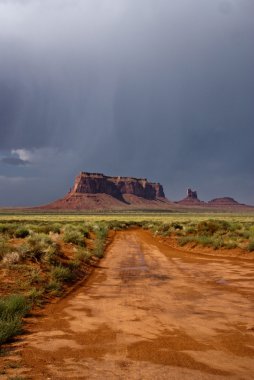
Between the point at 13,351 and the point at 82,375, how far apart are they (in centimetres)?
162

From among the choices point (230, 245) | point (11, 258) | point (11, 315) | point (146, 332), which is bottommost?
point (146, 332)

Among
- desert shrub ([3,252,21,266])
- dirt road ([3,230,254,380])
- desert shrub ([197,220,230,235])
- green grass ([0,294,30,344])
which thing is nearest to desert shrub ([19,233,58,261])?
desert shrub ([3,252,21,266])

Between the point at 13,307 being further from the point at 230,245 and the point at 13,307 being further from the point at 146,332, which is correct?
the point at 230,245

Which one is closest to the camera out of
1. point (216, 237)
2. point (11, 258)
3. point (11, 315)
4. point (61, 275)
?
point (11, 315)

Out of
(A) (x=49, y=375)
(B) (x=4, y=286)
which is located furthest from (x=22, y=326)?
(B) (x=4, y=286)

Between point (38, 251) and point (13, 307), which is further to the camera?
point (38, 251)

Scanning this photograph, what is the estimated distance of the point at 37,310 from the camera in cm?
1022

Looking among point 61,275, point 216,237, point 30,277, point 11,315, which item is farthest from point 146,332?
point 216,237

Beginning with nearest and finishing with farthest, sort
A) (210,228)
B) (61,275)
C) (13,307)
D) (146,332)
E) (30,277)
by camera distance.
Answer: (146,332), (13,307), (30,277), (61,275), (210,228)

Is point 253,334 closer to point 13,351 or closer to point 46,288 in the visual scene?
point 13,351

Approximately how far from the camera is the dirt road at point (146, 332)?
20.2 ft

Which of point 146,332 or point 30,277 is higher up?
point 30,277

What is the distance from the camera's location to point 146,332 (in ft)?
26.8

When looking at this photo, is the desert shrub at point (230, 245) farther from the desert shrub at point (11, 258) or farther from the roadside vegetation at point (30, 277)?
the desert shrub at point (11, 258)
